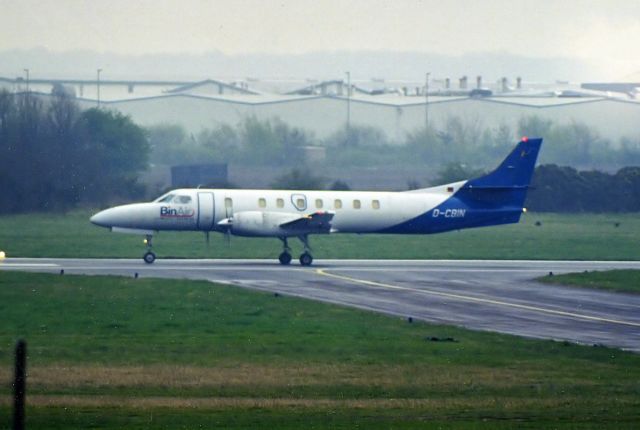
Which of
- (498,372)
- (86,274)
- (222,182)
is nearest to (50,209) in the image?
(222,182)

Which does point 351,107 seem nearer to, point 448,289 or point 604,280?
point 604,280

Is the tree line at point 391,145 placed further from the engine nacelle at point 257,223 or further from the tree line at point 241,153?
the engine nacelle at point 257,223

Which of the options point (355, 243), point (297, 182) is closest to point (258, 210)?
point (355, 243)

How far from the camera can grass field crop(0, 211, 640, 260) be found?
5066cm

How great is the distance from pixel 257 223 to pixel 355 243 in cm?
1355

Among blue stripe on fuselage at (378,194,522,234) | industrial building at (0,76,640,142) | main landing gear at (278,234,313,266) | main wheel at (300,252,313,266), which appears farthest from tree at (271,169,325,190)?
industrial building at (0,76,640,142)

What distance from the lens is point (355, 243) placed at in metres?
57.3

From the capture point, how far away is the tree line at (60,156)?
2525 inches

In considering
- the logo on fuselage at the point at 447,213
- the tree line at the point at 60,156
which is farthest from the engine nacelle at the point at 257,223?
the tree line at the point at 60,156

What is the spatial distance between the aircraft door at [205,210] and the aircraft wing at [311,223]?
2.52 meters

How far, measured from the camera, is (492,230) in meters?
65.0

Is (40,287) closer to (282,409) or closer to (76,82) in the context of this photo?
(282,409)

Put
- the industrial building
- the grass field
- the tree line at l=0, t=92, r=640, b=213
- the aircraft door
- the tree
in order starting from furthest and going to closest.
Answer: the industrial building
the tree line at l=0, t=92, r=640, b=213
the tree
the grass field
the aircraft door

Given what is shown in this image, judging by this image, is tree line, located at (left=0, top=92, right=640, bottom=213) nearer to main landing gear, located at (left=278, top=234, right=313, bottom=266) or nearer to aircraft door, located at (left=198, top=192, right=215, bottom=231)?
main landing gear, located at (left=278, top=234, right=313, bottom=266)
